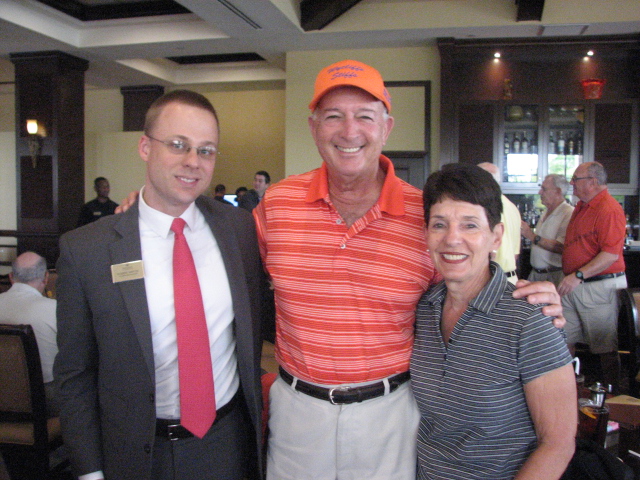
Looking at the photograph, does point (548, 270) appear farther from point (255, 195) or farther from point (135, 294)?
point (135, 294)

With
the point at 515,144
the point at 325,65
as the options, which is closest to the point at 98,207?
the point at 325,65

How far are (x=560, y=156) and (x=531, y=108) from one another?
730mm

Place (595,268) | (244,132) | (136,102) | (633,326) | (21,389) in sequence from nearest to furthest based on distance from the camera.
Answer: (21,389) < (633,326) < (595,268) < (136,102) < (244,132)

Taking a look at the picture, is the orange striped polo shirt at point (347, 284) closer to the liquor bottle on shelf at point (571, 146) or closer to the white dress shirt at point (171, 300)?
Answer: the white dress shirt at point (171, 300)

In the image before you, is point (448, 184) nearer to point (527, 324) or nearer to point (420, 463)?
point (527, 324)

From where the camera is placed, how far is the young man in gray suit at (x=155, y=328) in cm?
133

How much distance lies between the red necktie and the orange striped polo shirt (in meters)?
0.26

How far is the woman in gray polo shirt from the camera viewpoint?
1194 millimetres

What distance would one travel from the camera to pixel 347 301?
57.9 inches

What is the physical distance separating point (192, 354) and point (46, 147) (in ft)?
23.4

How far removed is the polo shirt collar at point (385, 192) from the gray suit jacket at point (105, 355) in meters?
0.53

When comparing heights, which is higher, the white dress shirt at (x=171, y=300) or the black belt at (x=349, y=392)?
the white dress shirt at (x=171, y=300)

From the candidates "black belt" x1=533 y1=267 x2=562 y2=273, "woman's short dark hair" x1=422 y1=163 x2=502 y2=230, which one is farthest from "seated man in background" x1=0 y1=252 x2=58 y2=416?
"black belt" x1=533 y1=267 x2=562 y2=273

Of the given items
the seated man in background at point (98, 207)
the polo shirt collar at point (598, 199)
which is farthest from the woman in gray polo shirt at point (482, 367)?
the seated man in background at point (98, 207)
